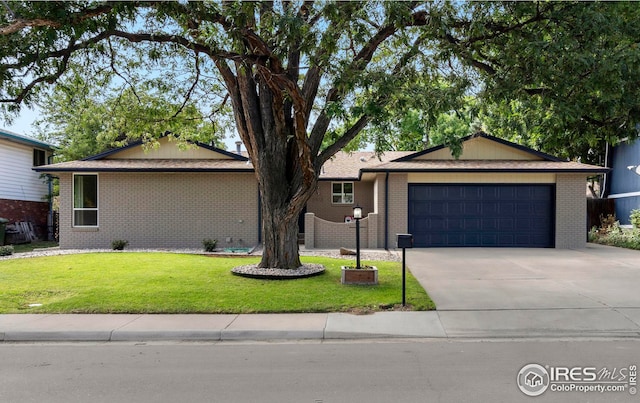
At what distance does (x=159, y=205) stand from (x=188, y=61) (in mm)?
7315

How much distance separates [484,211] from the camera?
17.3m

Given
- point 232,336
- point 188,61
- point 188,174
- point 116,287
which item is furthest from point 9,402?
point 188,174

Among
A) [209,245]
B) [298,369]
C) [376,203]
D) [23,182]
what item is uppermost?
[23,182]

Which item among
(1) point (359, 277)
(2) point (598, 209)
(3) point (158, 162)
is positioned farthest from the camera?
(2) point (598, 209)

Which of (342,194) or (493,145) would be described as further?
(342,194)

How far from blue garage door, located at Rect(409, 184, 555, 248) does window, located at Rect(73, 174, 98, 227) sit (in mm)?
12761

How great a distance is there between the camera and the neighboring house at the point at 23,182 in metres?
20.8

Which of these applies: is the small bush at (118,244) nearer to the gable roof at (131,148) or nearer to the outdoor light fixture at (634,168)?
the gable roof at (131,148)

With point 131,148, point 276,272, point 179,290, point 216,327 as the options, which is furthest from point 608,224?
point 131,148

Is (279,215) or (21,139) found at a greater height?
(21,139)

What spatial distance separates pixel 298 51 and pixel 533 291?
7.08 metres

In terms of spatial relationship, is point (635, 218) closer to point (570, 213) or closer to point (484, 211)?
point (570, 213)

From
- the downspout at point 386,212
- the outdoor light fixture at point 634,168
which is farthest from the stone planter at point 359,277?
the outdoor light fixture at point 634,168

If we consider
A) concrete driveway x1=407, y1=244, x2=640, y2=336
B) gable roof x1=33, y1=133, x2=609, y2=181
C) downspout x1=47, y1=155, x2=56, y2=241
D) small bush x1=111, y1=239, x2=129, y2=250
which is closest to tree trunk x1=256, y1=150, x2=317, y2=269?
concrete driveway x1=407, y1=244, x2=640, y2=336
